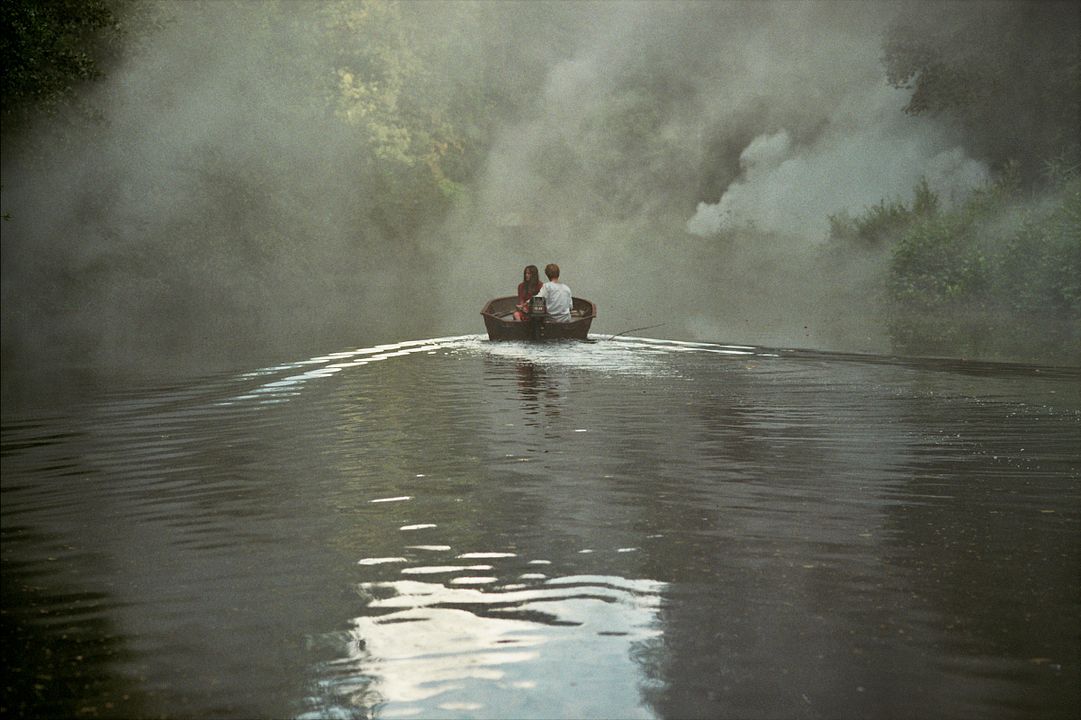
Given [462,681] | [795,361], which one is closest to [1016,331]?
[795,361]

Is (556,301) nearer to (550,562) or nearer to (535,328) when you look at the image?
(535,328)

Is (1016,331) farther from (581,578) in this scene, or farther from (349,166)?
(349,166)

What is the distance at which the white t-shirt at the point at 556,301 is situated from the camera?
23938mm

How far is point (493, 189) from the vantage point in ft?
224

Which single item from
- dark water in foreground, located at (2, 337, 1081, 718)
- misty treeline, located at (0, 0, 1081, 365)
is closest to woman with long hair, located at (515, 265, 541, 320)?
misty treeline, located at (0, 0, 1081, 365)

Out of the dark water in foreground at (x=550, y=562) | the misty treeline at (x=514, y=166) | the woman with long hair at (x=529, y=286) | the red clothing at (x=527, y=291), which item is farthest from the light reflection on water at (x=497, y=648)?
the red clothing at (x=527, y=291)

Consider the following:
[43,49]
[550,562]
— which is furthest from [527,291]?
[550,562]

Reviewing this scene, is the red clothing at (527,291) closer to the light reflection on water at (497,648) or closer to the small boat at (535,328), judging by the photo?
the small boat at (535,328)

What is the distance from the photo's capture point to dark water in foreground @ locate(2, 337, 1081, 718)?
5.33 m

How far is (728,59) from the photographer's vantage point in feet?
192

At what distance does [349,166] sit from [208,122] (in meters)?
14.7

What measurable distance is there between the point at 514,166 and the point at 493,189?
169cm

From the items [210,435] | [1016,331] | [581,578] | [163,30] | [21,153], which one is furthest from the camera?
[163,30]

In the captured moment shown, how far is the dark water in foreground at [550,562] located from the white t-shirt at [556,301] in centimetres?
958
